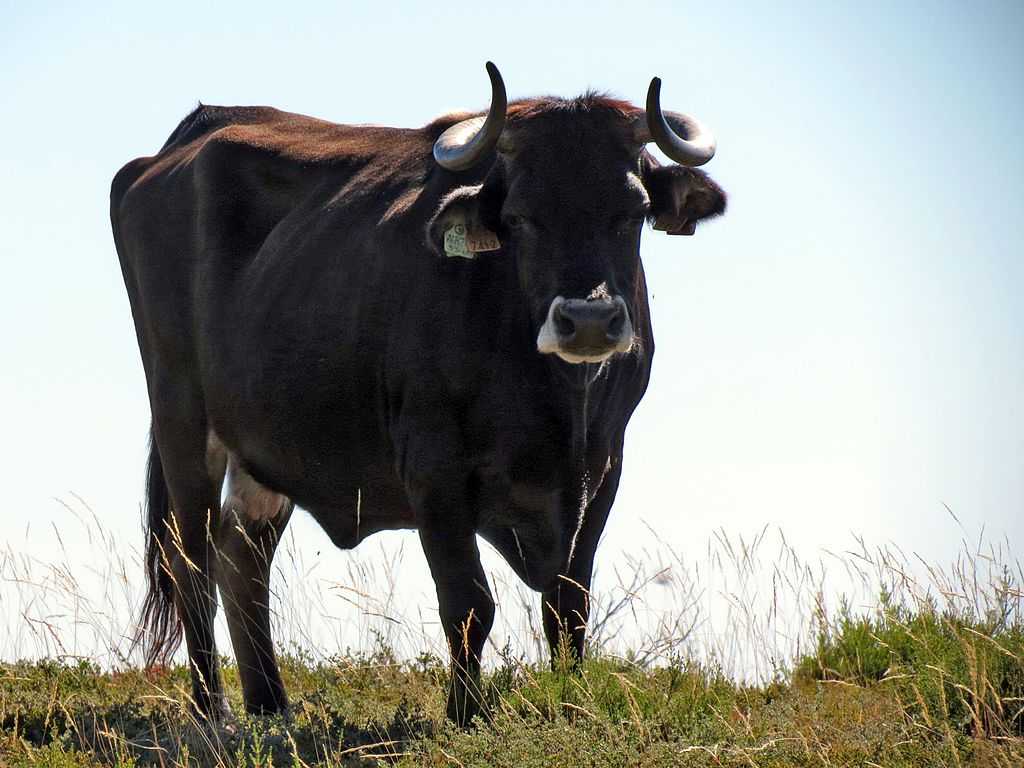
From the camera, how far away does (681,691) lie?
6770 millimetres

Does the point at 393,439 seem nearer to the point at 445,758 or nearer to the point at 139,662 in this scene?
the point at 445,758

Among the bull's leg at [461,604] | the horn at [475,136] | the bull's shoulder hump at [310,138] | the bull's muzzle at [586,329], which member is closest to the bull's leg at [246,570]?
the bull's shoulder hump at [310,138]

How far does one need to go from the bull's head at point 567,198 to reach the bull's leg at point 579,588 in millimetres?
992

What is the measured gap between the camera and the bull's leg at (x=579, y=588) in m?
7.26

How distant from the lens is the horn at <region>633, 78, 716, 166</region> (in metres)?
6.91

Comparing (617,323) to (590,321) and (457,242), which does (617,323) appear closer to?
(590,321)

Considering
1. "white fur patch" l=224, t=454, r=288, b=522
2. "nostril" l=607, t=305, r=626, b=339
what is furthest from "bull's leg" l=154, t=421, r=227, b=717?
"nostril" l=607, t=305, r=626, b=339

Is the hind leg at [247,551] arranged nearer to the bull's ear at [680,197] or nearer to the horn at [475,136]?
the horn at [475,136]

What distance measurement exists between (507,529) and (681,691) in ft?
4.18

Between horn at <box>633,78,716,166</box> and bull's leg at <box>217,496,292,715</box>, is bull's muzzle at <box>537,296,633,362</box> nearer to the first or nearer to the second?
horn at <box>633,78,716,166</box>

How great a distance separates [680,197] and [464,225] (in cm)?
120

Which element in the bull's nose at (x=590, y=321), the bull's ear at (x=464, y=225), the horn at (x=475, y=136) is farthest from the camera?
the bull's ear at (x=464, y=225)

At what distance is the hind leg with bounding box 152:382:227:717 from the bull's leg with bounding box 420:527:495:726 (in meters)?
2.31

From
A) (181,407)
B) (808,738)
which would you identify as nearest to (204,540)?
(181,407)
